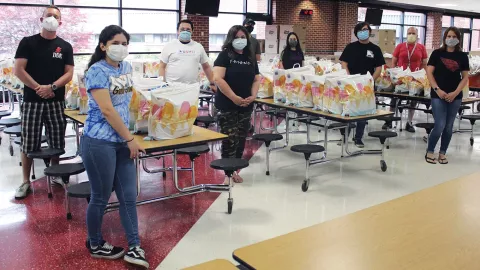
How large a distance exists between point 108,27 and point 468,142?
562 centimetres

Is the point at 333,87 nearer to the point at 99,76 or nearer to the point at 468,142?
the point at 99,76

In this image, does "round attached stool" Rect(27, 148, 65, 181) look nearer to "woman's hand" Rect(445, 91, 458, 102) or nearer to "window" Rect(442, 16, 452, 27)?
"woman's hand" Rect(445, 91, 458, 102)

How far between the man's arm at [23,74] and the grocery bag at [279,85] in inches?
98.0

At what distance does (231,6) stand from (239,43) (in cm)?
956

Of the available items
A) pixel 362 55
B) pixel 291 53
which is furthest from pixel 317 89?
pixel 291 53

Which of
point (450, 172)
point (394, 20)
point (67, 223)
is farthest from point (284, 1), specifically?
point (67, 223)

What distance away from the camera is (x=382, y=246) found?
153 centimetres

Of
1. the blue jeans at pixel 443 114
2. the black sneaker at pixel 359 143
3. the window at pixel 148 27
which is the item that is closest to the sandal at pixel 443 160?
the blue jeans at pixel 443 114

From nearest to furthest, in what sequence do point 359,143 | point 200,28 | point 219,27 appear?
1. point 359,143
2. point 200,28
3. point 219,27

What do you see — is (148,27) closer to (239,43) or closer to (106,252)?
(239,43)

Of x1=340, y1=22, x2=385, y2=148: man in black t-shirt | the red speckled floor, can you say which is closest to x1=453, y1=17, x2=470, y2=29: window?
x1=340, y1=22, x2=385, y2=148: man in black t-shirt

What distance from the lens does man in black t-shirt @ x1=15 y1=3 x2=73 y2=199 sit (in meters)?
3.93

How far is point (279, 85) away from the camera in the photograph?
5.27m

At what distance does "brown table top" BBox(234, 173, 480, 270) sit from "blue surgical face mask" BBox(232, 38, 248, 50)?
257 centimetres
